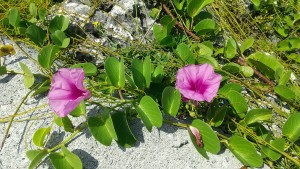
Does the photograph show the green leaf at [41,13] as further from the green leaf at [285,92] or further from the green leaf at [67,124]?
the green leaf at [285,92]

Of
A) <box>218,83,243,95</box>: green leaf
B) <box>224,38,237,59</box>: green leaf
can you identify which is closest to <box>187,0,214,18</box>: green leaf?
<box>224,38,237,59</box>: green leaf

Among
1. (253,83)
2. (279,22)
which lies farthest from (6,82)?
(279,22)

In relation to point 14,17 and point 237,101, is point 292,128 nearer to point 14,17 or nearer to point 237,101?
point 237,101


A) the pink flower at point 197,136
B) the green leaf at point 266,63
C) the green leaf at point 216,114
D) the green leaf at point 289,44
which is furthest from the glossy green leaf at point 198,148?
the green leaf at point 289,44

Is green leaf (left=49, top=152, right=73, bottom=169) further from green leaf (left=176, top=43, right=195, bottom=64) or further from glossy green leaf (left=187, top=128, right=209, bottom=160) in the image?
green leaf (left=176, top=43, right=195, bottom=64)

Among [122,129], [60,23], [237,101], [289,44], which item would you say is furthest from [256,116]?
[60,23]
